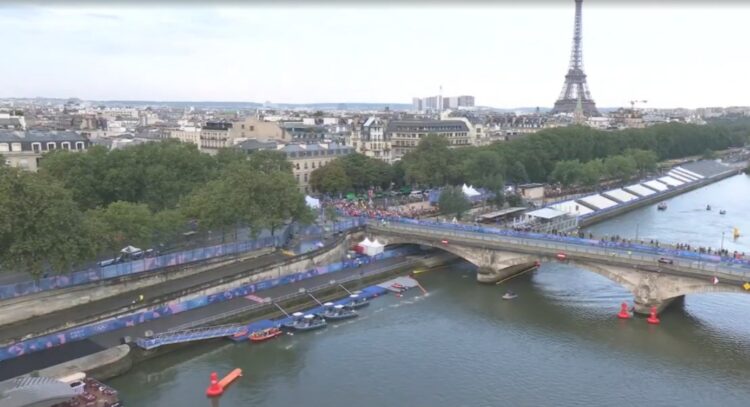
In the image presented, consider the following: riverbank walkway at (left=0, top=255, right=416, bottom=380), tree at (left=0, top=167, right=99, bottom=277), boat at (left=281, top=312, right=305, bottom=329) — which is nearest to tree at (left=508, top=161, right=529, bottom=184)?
riverbank walkway at (left=0, top=255, right=416, bottom=380)

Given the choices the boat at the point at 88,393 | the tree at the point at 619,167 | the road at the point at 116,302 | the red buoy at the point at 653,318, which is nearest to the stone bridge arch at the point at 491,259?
the red buoy at the point at 653,318

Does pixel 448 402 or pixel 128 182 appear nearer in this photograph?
pixel 448 402

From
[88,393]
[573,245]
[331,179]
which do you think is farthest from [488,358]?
[331,179]

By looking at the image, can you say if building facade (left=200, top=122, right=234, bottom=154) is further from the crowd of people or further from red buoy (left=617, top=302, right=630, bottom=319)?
red buoy (left=617, top=302, right=630, bottom=319)

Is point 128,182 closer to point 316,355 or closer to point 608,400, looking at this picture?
point 316,355

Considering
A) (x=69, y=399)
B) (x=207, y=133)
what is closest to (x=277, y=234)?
(x=69, y=399)

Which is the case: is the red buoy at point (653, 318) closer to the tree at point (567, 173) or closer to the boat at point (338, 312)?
the boat at point (338, 312)

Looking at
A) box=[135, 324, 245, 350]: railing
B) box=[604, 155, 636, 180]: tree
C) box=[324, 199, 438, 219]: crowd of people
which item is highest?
box=[604, 155, 636, 180]: tree

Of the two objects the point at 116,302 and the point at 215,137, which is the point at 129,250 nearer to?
the point at 116,302
